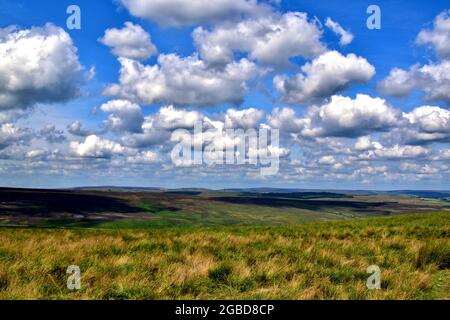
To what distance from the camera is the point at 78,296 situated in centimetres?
793
